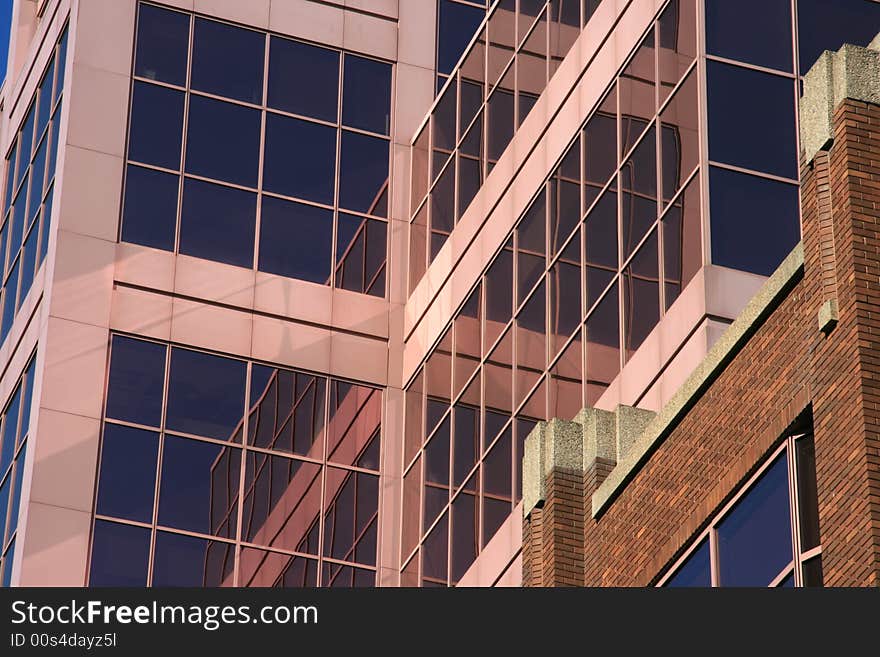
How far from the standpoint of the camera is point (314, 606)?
721 inches

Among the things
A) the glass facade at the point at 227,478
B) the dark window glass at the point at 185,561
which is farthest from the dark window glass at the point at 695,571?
the glass facade at the point at 227,478

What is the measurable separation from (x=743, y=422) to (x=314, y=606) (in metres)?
5.47

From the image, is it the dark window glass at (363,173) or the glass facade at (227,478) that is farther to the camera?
the dark window glass at (363,173)

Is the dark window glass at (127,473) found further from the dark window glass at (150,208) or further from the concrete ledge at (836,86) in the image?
the concrete ledge at (836,86)

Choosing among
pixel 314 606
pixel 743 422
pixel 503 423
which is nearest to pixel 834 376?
pixel 743 422

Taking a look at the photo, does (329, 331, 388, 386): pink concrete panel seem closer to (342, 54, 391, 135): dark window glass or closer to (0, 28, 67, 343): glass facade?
(342, 54, 391, 135): dark window glass

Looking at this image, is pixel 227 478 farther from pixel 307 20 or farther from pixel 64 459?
pixel 307 20

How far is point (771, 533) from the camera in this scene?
20.7m

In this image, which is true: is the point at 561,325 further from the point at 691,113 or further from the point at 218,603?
the point at 218,603

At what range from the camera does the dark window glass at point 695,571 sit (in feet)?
72.2

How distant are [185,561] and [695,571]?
20179 millimetres

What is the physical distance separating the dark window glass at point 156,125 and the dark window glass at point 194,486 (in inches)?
247

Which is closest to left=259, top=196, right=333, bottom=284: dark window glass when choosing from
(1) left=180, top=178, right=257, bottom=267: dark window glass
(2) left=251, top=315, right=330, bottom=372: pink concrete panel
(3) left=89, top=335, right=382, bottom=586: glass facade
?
(1) left=180, top=178, right=257, bottom=267: dark window glass

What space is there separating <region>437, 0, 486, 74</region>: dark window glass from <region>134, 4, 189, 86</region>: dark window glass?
6.30 meters
